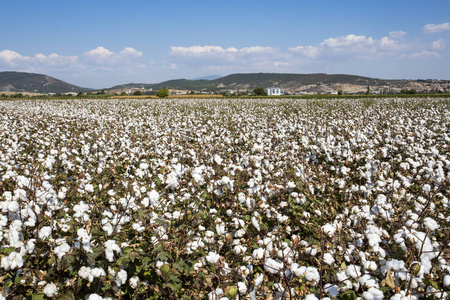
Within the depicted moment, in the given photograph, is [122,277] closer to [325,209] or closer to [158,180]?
[158,180]

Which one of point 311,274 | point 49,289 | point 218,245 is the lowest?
point 218,245

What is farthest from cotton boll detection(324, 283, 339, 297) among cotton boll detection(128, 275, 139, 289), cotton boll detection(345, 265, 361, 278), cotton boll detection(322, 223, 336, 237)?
cotton boll detection(128, 275, 139, 289)

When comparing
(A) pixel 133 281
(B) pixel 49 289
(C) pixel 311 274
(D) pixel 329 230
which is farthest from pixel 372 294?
(B) pixel 49 289

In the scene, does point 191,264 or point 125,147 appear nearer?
point 191,264

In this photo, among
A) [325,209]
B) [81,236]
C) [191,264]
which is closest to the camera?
[81,236]

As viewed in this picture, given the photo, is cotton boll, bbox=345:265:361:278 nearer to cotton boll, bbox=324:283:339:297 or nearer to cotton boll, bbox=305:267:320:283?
cotton boll, bbox=324:283:339:297

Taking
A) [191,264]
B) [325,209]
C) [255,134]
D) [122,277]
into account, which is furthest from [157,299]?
[255,134]

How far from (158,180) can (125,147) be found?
3.46 metres

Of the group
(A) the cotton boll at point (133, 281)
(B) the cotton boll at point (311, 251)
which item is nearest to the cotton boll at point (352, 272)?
(B) the cotton boll at point (311, 251)

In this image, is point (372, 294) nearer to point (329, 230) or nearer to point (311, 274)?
point (311, 274)

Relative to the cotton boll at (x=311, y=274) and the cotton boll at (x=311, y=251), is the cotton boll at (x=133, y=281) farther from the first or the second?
the cotton boll at (x=311, y=251)

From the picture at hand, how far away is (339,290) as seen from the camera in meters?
2.29

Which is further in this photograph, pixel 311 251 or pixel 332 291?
pixel 311 251

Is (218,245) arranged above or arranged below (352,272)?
below
